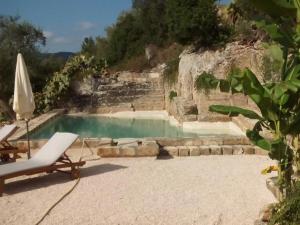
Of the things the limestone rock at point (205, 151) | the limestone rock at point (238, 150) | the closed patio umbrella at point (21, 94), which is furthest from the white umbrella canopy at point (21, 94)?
the limestone rock at point (238, 150)

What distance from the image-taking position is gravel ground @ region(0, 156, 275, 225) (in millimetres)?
5551

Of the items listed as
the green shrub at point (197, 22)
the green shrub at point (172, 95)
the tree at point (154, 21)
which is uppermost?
the tree at point (154, 21)

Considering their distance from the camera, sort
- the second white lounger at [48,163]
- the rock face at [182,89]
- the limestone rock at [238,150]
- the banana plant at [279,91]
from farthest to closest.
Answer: the rock face at [182,89], the limestone rock at [238,150], the second white lounger at [48,163], the banana plant at [279,91]

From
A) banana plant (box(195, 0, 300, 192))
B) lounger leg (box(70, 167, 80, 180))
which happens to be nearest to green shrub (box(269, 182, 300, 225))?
banana plant (box(195, 0, 300, 192))

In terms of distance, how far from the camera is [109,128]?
17.8m

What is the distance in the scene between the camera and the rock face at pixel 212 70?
16.5 metres

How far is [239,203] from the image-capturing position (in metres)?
5.97

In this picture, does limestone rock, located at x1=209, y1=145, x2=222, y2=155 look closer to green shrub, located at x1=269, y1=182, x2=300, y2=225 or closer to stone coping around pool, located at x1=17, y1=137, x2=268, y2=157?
stone coping around pool, located at x1=17, y1=137, x2=268, y2=157

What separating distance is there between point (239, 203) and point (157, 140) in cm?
441

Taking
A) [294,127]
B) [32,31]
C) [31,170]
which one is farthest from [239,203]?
[32,31]

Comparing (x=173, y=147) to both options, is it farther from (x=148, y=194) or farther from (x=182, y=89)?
(x=182, y=89)

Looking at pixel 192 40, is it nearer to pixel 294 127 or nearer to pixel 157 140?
pixel 157 140

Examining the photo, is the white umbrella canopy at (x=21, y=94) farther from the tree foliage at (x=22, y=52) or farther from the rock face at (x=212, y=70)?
the tree foliage at (x=22, y=52)

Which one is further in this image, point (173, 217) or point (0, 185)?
point (0, 185)
